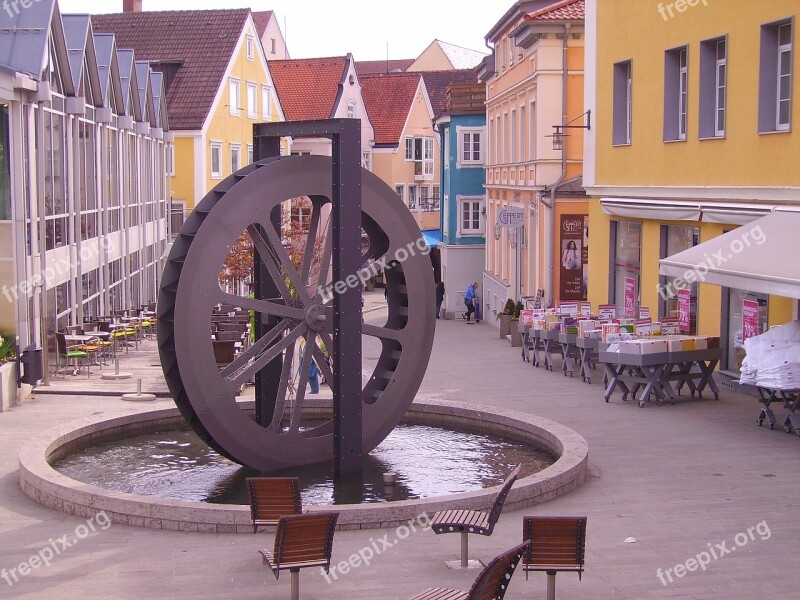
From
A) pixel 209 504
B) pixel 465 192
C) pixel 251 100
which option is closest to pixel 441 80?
pixel 465 192

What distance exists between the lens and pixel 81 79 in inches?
1083

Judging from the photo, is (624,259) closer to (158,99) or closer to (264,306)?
(264,306)

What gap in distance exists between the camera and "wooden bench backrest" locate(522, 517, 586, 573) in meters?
8.70

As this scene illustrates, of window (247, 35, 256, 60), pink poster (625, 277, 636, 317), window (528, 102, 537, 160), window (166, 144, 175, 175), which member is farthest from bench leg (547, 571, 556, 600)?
window (247, 35, 256, 60)

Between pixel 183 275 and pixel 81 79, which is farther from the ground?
pixel 81 79

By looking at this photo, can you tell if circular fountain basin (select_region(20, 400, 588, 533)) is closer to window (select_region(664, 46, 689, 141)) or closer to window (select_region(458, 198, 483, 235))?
window (select_region(664, 46, 689, 141))

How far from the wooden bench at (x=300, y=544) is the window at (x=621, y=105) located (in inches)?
716

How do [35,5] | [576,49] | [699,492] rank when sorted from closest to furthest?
1. [699,492]
2. [35,5]
3. [576,49]

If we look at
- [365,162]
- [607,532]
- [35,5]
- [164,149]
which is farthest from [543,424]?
[365,162]

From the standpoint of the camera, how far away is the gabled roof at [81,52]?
27.2 metres

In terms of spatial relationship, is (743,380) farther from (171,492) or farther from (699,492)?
(171,492)

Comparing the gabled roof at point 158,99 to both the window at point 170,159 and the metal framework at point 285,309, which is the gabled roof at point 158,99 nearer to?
the window at point 170,159

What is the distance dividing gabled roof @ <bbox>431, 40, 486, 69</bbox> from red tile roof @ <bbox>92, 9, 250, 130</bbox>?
125 ft

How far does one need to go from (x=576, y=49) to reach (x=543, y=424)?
66.3ft
